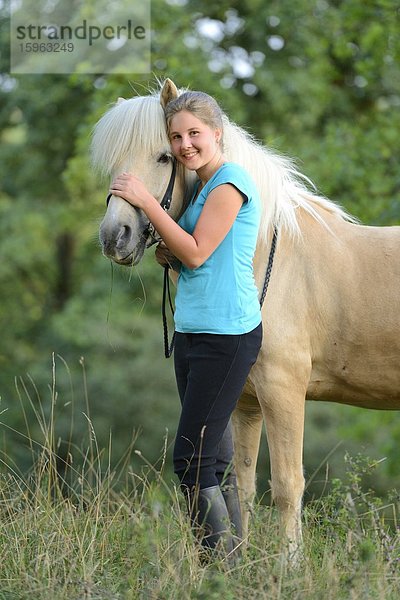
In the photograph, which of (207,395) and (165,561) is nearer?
(165,561)

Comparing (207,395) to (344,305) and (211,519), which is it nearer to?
(211,519)

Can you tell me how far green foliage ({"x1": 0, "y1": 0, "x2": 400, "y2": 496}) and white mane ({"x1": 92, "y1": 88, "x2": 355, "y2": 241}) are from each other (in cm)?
601

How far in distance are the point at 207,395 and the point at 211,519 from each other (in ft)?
1.60

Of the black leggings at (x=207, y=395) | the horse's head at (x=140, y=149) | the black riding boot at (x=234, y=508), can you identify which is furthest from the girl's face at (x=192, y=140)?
the black riding boot at (x=234, y=508)

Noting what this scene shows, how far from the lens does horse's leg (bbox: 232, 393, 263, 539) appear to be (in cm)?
396

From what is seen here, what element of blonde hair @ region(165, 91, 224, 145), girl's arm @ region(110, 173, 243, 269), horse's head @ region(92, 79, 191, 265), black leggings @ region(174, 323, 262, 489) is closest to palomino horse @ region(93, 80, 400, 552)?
horse's head @ region(92, 79, 191, 265)

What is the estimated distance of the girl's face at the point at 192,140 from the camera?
321 centimetres

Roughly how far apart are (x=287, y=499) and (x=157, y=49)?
8998 millimetres

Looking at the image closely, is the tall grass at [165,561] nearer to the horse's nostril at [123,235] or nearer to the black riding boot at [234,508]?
the black riding boot at [234,508]

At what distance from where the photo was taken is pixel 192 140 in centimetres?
322

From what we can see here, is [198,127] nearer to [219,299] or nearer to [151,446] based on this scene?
[219,299]

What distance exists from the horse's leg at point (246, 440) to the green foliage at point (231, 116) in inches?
237

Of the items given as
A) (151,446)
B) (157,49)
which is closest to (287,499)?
(157,49)

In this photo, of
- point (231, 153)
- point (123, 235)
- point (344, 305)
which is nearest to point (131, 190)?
point (123, 235)
